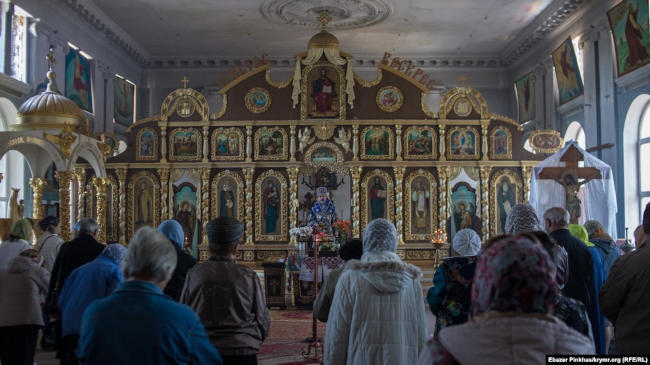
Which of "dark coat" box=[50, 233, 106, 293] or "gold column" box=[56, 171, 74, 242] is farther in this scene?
"gold column" box=[56, 171, 74, 242]

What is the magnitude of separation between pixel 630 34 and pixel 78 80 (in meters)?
14.1

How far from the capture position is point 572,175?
474 inches

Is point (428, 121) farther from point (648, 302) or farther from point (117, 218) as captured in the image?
point (648, 302)

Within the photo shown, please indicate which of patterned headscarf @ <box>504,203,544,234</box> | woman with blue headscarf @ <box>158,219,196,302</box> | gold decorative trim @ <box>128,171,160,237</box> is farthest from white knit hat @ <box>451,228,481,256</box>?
gold decorative trim @ <box>128,171,160,237</box>

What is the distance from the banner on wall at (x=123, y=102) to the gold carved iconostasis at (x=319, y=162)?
15.1 feet

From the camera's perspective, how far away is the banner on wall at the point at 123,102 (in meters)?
19.9

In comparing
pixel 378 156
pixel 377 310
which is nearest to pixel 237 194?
pixel 378 156

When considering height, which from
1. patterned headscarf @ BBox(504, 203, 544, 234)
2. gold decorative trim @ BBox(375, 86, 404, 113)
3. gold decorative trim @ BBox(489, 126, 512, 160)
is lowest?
patterned headscarf @ BBox(504, 203, 544, 234)

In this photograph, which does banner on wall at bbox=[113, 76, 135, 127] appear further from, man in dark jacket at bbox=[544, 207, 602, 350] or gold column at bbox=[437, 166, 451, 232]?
man in dark jacket at bbox=[544, 207, 602, 350]

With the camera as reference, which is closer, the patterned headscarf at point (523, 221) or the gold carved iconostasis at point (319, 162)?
the patterned headscarf at point (523, 221)

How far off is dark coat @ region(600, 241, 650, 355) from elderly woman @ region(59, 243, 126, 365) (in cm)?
363

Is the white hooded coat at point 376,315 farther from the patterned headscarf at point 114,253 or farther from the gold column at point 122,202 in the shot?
the gold column at point 122,202

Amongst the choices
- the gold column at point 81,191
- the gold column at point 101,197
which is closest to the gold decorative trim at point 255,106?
the gold column at point 101,197

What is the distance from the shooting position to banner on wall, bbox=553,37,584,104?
53.7ft
